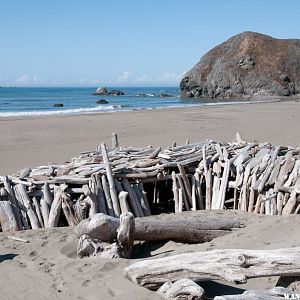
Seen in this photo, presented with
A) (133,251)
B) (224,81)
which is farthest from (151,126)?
(224,81)

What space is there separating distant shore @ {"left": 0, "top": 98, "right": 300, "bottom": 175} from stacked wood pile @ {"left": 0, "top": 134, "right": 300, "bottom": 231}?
14.7ft

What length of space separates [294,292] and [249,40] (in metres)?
60.4

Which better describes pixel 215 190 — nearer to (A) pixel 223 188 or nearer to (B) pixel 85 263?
(A) pixel 223 188

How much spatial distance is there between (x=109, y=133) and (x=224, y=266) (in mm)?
16270

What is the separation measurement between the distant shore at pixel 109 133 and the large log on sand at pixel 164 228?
644 centimetres

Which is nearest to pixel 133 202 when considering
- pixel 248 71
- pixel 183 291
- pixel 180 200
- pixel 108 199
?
pixel 108 199

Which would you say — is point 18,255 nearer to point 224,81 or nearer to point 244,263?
point 244,263

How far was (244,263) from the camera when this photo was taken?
4.62m

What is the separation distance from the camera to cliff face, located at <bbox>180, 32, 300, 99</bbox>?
56969 millimetres

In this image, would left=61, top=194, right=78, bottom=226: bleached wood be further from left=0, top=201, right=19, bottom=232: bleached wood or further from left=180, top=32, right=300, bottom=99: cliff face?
left=180, top=32, right=300, bottom=99: cliff face

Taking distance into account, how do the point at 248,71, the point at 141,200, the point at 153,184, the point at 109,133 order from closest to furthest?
the point at 141,200, the point at 153,184, the point at 109,133, the point at 248,71

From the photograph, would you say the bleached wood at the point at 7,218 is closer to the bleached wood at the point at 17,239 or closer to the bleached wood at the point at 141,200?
the bleached wood at the point at 17,239

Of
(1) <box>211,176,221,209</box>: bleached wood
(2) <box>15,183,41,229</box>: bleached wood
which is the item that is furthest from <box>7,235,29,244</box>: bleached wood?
(1) <box>211,176,221,209</box>: bleached wood

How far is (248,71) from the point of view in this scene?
58562 millimetres
